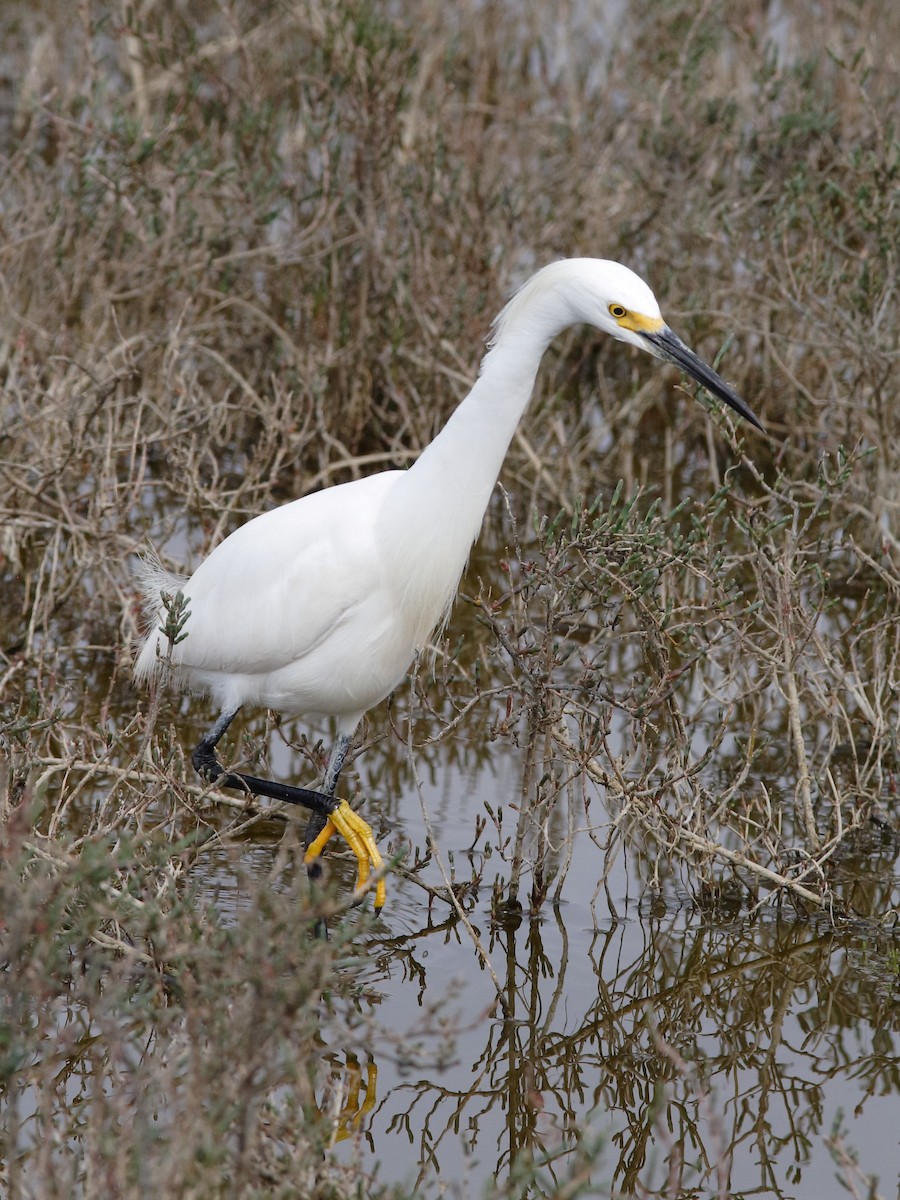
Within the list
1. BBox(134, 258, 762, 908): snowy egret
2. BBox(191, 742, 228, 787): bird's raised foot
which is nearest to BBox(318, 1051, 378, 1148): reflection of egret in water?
BBox(134, 258, 762, 908): snowy egret

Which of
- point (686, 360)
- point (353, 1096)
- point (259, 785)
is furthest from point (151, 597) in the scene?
point (686, 360)

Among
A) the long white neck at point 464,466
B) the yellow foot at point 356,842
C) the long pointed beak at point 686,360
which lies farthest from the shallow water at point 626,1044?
the long pointed beak at point 686,360

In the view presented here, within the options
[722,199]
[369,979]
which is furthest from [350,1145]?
[722,199]

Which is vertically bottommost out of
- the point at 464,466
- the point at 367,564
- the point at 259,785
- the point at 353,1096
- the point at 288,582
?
the point at 353,1096

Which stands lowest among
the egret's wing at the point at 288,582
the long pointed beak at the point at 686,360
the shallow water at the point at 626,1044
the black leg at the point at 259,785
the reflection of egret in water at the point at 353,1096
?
the reflection of egret in water at the point at 353,1096

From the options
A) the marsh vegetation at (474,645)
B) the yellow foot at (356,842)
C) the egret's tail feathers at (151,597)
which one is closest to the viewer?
the marsh vegetation at (474,645)

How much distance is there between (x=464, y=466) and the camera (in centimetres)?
395

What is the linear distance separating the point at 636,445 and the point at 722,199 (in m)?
1.18

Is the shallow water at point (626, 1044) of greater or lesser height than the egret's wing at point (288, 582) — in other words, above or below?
below

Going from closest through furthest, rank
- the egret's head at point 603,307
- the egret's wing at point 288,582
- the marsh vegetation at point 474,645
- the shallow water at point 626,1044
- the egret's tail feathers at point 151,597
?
the marsh vegetation at point 474,645, the shallow water at point 626,1044, the egret's head at point 603,307, the egret's wing at point 288,582, the egret's tail feathers at point 151,597

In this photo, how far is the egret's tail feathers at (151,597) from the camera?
450cm

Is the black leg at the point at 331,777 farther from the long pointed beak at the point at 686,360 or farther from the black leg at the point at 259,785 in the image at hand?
the long pointed beak at the point at 686,360

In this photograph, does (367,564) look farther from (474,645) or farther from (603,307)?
(474,645)

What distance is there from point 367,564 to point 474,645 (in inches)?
77.6
